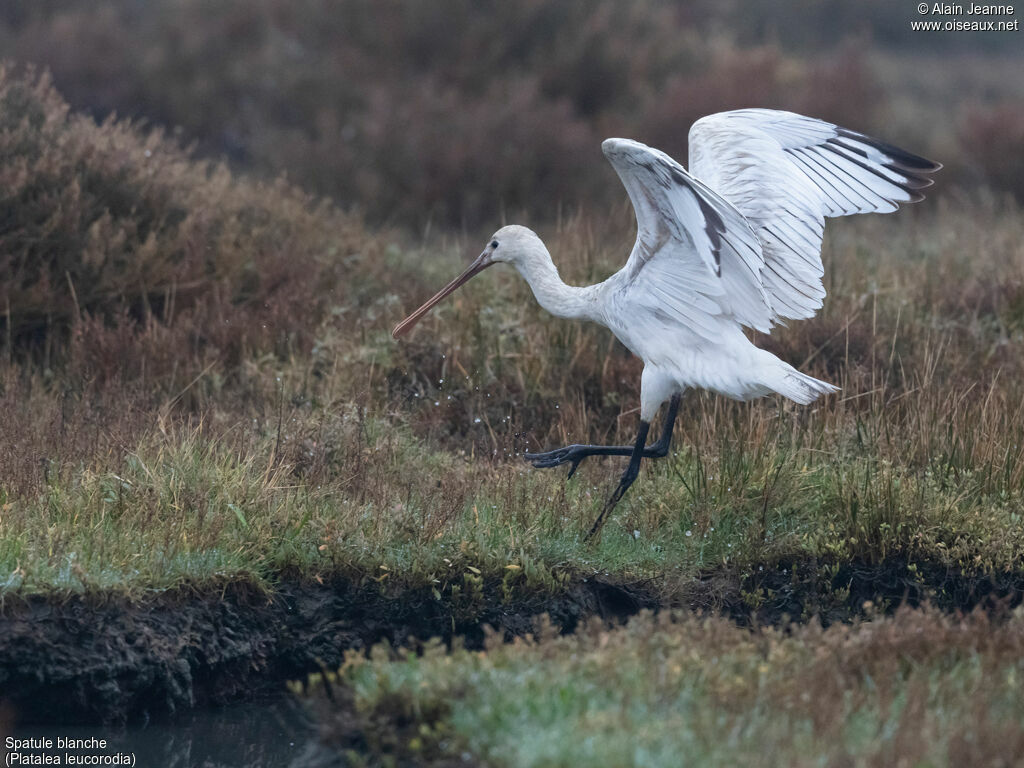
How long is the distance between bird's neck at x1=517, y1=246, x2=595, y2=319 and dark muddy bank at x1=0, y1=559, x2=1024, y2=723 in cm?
132

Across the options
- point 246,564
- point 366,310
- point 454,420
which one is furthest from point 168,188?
point 246,564

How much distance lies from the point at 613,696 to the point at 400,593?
5.04ft

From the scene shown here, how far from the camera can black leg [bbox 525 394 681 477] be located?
6141 millimetres

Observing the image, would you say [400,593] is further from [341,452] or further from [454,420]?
[454,420]

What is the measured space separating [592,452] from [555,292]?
2.55 ft

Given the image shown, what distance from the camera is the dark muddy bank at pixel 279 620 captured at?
495 centimetres

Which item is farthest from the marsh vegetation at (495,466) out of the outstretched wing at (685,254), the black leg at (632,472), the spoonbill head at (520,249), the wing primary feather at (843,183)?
the wing primary feather at (843,183)

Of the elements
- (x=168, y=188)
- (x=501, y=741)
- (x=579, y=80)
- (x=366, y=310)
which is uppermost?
(x=579, y=80)

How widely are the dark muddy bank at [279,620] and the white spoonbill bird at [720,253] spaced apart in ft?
2.13

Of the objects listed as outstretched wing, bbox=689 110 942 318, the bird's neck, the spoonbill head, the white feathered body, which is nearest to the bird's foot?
the white feathered body

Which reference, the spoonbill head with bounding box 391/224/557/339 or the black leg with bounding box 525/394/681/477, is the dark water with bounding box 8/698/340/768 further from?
the spoonbill head with bounding box 391/224/557/339

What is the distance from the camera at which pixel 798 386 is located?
18.4 feet

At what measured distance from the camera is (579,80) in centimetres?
1742

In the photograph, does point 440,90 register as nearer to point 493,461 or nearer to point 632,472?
point 493,461
